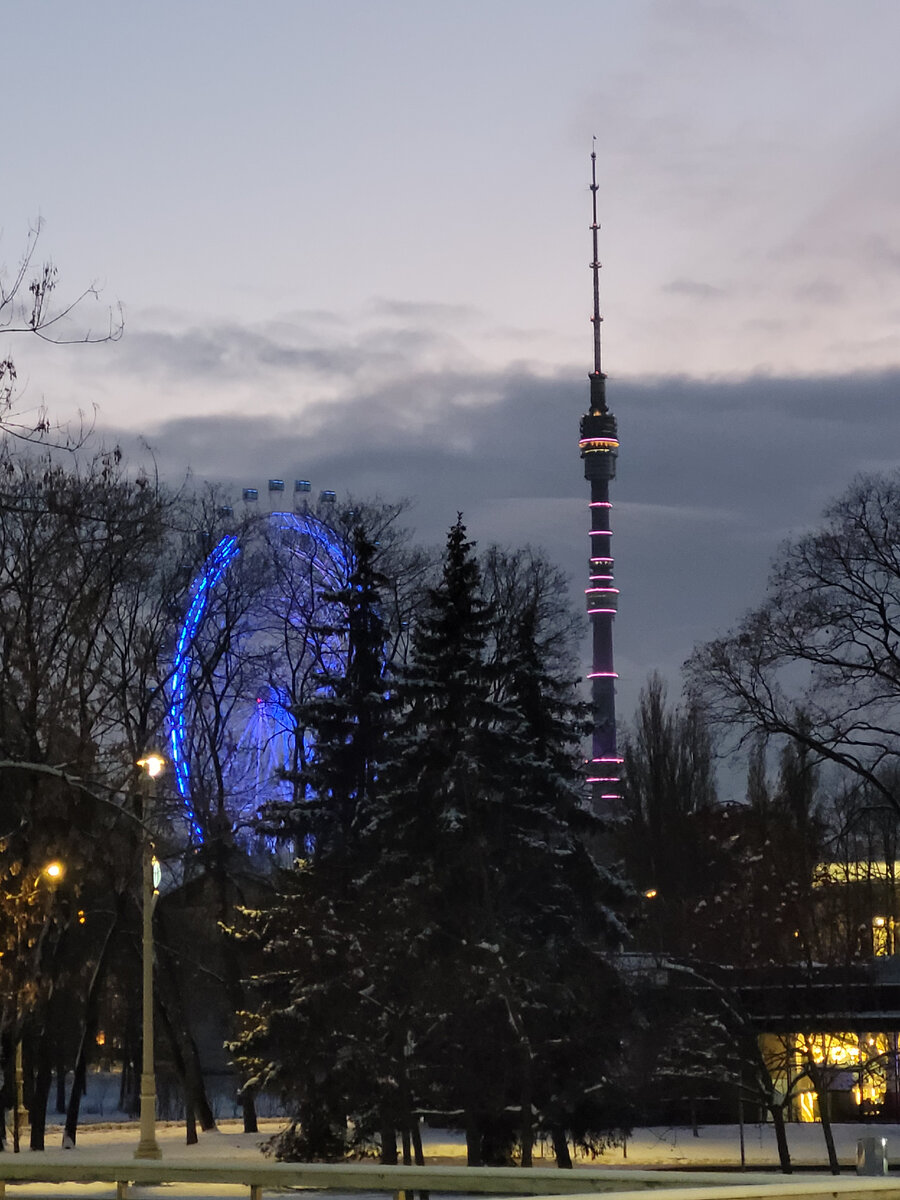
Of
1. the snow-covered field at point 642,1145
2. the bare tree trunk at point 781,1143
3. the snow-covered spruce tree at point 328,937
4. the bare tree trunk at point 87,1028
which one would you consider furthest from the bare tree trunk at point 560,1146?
the bare tree trunk at point 87,1028

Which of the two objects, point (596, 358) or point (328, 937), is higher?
point (596, 358)

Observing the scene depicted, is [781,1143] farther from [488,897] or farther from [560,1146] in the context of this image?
[488,897]

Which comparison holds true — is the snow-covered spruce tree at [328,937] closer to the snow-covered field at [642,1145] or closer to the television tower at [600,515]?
the snow-covered field at [642,1145]

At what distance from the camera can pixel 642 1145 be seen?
4203cm

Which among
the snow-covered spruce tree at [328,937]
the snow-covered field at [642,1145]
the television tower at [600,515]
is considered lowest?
the snow-covered field at [642,1145]

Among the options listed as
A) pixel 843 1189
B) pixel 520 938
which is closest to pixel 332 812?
pixel 520 938

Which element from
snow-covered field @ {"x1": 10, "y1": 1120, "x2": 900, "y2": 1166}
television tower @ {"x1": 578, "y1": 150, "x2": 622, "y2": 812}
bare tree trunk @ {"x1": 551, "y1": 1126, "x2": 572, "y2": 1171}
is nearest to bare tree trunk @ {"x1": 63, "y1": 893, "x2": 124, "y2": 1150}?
snow-covered field @ {"x1": 10, "y1": 1120, "x2": 900, "y2": 1166}

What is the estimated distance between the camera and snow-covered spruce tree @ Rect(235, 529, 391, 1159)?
109ft

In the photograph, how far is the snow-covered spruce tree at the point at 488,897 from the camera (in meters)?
32.6

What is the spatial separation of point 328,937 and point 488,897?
3.26 metres

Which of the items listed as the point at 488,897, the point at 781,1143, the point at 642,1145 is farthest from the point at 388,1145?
the point at 642,1145

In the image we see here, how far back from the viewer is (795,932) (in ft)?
169

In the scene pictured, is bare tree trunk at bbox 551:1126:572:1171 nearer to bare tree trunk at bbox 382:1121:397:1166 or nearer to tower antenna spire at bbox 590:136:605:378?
bare tree trunk at bbox 382:1121:397:1166

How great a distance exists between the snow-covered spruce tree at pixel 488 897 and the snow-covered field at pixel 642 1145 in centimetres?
381
